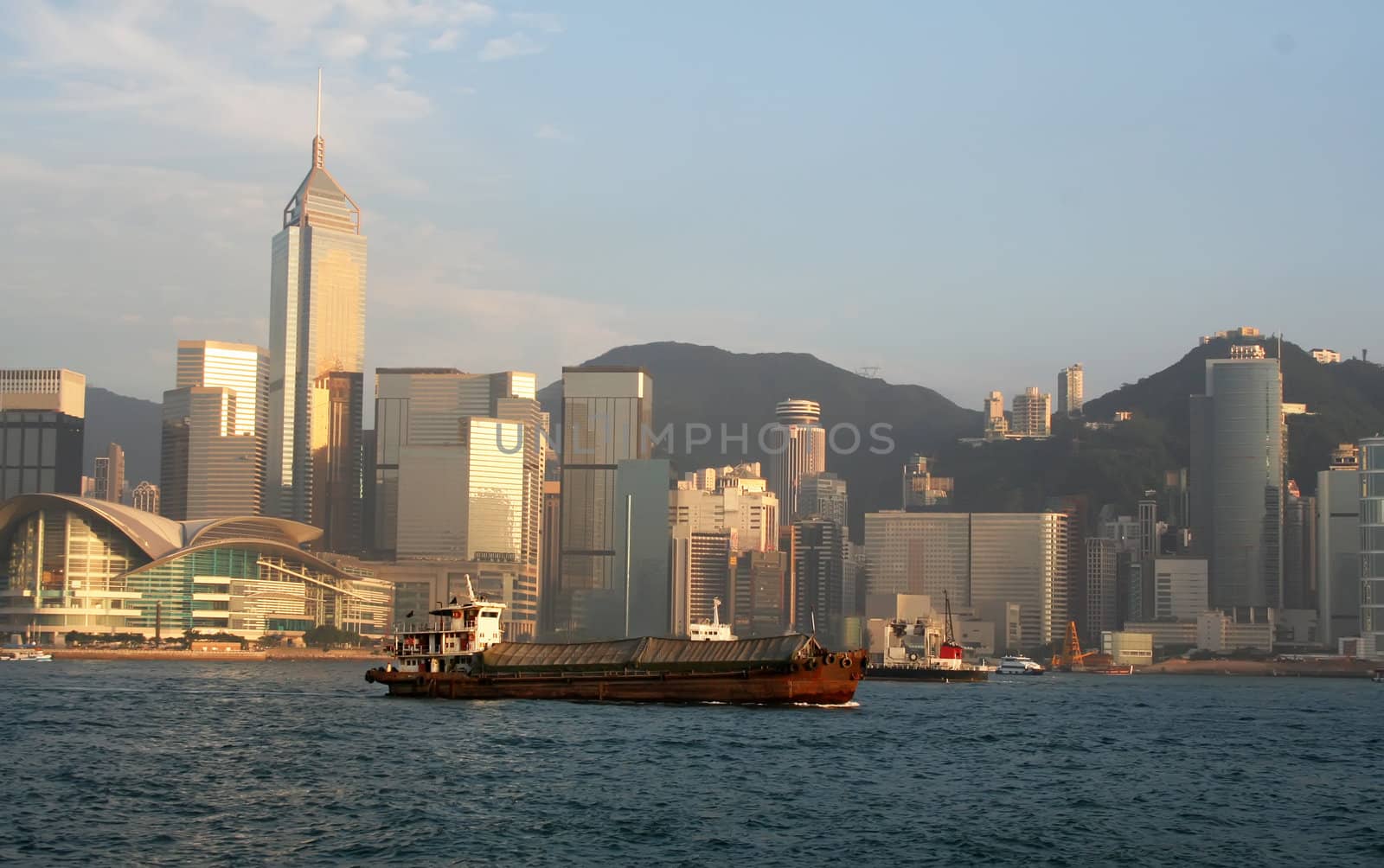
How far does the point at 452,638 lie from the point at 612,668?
11.5 m

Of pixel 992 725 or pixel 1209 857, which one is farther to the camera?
pixel 992 725

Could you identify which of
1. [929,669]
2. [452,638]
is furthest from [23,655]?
[452,638]

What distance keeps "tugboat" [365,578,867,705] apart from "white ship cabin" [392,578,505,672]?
0.17 feet

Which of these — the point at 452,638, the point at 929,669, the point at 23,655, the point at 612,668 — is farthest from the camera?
the point at 23,655

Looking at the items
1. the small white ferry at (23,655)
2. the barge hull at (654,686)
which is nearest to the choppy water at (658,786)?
the barge hull at (654,686)

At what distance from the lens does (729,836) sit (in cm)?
4681

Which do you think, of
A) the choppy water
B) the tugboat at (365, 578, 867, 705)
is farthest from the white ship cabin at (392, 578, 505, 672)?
the choppy water

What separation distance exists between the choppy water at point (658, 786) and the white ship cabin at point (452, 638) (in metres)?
5.29

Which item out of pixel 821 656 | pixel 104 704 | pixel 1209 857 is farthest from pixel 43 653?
pixel 1209 857

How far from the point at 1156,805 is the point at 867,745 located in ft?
60.9

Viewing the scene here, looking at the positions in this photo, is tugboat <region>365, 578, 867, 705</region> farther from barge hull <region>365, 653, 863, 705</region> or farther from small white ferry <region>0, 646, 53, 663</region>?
small white ferry <region>0, 646, 53, 663</region>

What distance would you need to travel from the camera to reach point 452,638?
10056 cm

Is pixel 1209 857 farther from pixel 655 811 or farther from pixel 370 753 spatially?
pixel 370 753

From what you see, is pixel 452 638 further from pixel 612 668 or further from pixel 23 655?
pixel 23 655
